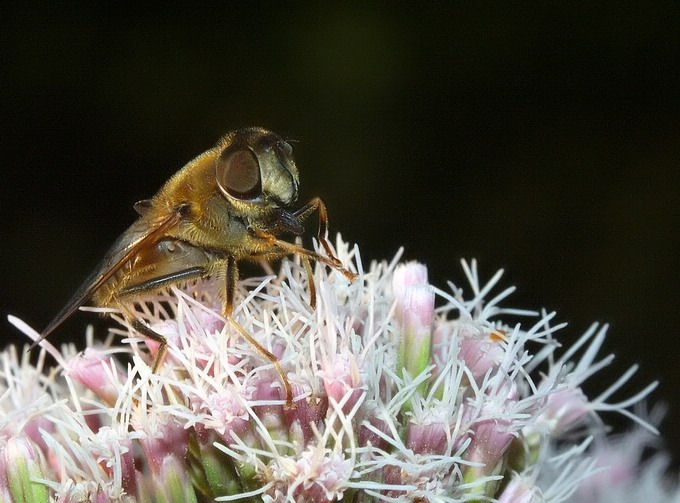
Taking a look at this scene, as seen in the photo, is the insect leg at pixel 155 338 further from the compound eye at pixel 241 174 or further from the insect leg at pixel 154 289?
the compound eye at pixel 241 174

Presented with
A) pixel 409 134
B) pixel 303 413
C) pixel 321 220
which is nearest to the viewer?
pixel 303 413

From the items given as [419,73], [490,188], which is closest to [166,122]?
[419,73]

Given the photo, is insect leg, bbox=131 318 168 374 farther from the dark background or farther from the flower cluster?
the dark background

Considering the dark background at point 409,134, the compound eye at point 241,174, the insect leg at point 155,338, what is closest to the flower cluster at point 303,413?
the insect leg at point 155,338

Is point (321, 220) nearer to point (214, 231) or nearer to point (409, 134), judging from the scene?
point (214, 231)

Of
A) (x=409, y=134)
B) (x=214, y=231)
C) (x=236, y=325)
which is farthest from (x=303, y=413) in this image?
(x=409, y=134)

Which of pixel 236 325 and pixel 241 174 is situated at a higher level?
pixel 241 174
